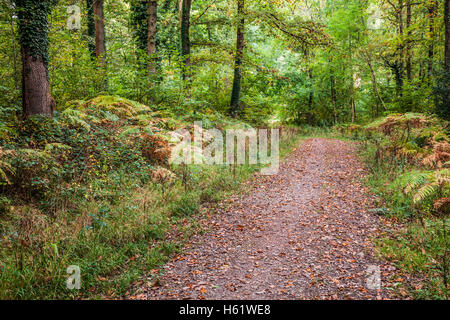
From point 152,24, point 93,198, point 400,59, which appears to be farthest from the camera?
point 400,59

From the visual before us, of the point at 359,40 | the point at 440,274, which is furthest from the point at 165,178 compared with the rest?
the point at 359,40

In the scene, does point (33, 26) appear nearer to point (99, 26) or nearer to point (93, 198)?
point (93, 198)

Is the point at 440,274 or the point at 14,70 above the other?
the point at 14,70

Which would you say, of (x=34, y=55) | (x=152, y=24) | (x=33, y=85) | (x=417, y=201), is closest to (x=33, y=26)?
(x=34, y=55)

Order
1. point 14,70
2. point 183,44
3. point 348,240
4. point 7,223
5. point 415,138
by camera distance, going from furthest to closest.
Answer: point 183,44 < point 415,138 < point 14,70 < point 348,240 < point 7,223

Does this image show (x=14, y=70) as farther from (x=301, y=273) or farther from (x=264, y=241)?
(x=301, y=273)

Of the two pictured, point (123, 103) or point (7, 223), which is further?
point (123, 103)

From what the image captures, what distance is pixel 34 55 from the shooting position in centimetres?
661

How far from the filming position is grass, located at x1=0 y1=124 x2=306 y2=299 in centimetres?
349

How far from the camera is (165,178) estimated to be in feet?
22.8

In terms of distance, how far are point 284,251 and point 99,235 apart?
3124 millimetres

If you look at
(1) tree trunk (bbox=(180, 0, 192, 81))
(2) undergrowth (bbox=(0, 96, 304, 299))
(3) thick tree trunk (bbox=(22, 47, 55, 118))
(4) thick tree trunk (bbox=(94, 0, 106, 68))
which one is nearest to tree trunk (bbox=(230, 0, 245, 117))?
(1) tree trunk (bbox=(180, 0, 192, 81))

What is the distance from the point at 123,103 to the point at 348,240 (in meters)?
7.65
